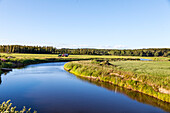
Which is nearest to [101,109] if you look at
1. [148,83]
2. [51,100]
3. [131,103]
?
[131,103]

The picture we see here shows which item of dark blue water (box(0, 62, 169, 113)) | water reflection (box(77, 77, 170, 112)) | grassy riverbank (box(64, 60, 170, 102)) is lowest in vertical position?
dark blue water (box(0, 62, 169, 113))

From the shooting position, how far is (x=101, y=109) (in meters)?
14.3

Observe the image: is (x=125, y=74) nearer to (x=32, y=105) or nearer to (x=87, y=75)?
(x=87, y=75)

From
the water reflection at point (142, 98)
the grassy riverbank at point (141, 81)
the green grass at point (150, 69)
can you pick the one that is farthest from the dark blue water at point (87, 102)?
the green grass at point (150, 69)

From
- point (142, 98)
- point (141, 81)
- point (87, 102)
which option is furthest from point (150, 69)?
point (87, 102)

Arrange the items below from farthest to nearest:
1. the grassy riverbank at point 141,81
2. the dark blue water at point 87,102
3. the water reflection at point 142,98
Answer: the grassy riverbank at point 141,81 < the water reflection at point 142,98 < the dark blue water at point 87,102

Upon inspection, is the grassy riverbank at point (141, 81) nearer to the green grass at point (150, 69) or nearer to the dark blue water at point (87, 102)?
the dark blue water at point (87, 102)

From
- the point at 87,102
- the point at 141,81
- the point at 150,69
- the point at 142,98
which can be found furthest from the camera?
the point at 150,69

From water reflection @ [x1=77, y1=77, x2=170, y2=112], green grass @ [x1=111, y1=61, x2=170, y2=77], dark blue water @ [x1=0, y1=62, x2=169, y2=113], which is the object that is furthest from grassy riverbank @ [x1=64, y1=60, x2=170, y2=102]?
green grass @ [x1=111, y1=61, x2=170, y2=77]

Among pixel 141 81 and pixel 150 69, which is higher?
pixel 150 69

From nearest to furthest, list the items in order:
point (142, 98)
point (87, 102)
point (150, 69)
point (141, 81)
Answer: point (87, 102) < point (142, 98) < point (141, 81) < point (150, 69)

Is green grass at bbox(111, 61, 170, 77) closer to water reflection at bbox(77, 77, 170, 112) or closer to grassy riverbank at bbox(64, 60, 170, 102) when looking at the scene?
grassy riverbank at bbox(64, 60, 170, 102)

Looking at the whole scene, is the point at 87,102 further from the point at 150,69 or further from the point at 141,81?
the point at 150,69

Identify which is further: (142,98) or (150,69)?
(150,69)
